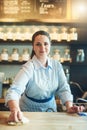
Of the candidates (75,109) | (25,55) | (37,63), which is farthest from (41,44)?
(25,55)

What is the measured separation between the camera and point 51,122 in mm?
1410

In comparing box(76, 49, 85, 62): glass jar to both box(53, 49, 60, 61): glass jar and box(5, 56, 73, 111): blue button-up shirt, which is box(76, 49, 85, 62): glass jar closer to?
box(53, 49, 60, 61): glass jar

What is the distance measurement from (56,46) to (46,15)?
1.56 ft

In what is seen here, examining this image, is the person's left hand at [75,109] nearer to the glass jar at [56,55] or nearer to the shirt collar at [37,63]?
the shirt collar at [37,63]

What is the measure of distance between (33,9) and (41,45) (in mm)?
1739

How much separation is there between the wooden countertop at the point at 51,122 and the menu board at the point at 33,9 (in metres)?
2.09

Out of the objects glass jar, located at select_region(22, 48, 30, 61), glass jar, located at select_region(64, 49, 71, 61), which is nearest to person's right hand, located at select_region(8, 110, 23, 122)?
Result: glass jar, located at select_region(22, 48, 30, 61)

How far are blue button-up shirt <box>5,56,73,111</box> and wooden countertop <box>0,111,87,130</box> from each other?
23 cm

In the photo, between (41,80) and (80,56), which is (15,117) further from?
(80,56)

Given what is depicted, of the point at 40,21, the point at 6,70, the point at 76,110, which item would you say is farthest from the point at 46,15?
the point at 76,110

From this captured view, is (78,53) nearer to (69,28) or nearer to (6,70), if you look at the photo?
(69,28)

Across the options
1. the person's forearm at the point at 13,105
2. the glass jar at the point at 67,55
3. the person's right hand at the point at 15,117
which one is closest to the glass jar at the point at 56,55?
the glass jar at the point at 67,55

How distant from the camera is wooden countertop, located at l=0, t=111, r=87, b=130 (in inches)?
51.0

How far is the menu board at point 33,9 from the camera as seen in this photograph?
3447mm
